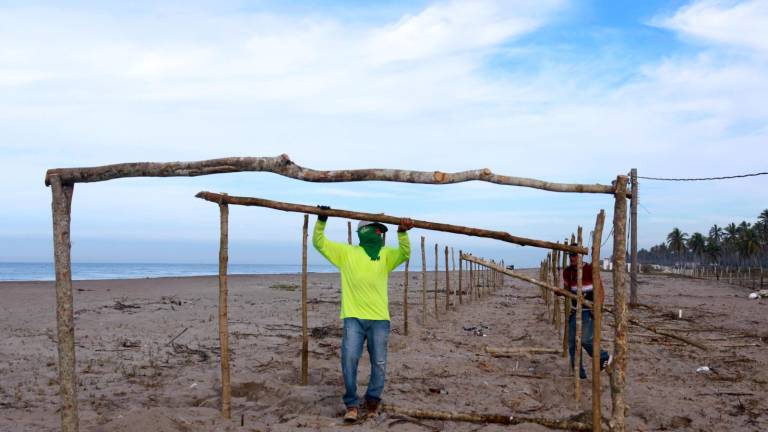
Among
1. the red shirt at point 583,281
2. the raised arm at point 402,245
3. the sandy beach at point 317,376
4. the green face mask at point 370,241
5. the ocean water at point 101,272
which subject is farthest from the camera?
the ocean water at point 101,272

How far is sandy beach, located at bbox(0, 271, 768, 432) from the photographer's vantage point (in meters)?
5.84

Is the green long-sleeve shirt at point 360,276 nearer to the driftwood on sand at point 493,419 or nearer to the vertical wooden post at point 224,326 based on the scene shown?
Answer: the vertical wooden post at point 224,326

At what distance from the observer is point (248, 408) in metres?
6.11

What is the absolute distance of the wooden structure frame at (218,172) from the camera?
488 cm

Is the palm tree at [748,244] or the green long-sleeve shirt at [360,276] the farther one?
the palm tree at [748,244]

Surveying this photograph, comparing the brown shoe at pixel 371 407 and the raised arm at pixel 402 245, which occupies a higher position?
the raised arm at pixel 402 245

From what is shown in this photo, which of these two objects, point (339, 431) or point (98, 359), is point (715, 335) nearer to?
point (339, 431)

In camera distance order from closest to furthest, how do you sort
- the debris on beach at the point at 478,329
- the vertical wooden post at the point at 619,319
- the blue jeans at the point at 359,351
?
the vertical wooden post at the point at 619,319, the blue jeans at the point at 359,351, the debris on beach at the point at 478,329

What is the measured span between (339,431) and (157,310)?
11.5 meters

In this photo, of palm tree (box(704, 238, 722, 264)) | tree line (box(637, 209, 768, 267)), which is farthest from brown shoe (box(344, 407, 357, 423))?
palm tree (box(704, 238, 722, 264))

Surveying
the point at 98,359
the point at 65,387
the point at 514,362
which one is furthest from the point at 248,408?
the point at 514,362

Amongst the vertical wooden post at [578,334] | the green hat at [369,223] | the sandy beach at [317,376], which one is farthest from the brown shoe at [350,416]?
the vertical wooden post at [578,334]

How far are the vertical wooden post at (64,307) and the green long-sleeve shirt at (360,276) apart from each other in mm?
2084

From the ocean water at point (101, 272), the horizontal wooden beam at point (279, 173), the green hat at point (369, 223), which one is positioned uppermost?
the horizontal wooden beam at point (279, 173)
